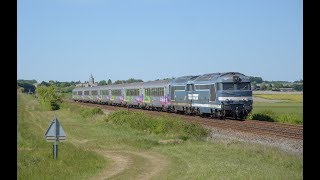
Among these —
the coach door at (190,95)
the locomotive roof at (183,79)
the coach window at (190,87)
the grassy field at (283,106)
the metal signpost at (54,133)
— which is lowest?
the grassy field at (283,106)

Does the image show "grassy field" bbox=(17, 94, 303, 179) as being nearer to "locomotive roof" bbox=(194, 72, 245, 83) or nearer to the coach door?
"locomotive roof" bbox=(194, 72, 245, 83)

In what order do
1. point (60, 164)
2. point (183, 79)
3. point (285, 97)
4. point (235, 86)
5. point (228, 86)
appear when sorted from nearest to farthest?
1. point (60, 164)
2. point (228, 86)
3. point (235, 86)
4. point (183, 79)
5. point (285, 97)

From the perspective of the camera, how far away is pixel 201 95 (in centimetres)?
3734

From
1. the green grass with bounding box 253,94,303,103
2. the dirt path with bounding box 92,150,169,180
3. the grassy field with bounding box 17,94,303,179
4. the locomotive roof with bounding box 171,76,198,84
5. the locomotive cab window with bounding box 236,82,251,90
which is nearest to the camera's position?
the grassy field with bounding box 17,94,303,179

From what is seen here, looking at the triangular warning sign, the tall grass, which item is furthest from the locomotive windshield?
the tall grass

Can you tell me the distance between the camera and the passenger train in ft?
110

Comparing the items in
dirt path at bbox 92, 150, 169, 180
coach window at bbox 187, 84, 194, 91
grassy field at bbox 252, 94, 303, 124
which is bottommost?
dirt path at bbox 92, 150, 169, 180

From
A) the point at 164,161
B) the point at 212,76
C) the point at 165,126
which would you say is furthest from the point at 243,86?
the point at 164,161

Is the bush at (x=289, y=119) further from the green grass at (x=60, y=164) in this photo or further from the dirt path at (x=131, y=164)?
the green grass at (x=60, y=164)

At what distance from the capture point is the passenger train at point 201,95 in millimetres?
33562

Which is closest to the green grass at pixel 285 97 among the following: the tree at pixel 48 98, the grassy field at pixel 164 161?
the tree at pixel 48 98

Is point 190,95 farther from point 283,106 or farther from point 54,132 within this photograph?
point 283,106

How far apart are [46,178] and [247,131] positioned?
47.1ft

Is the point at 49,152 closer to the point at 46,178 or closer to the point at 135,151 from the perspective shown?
the point at 135,151
